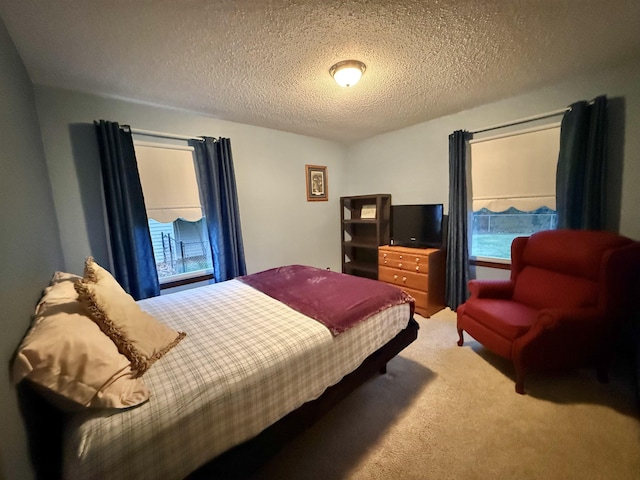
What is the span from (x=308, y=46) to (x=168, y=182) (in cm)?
197

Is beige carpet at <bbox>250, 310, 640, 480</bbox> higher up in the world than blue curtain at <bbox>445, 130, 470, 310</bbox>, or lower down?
lower down

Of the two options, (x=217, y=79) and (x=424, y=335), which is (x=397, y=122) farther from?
(x=424, y=335)

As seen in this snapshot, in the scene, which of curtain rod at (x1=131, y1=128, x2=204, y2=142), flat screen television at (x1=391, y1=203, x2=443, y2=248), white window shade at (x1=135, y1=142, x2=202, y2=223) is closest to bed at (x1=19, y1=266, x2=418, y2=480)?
white window shade at (x1=135, y1=142, x2=202, y2=223)

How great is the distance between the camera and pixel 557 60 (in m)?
1.93

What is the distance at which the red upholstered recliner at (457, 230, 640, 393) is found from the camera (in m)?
1.70

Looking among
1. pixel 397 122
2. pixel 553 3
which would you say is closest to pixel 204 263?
pixel 397 122

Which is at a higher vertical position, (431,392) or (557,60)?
(557,60)

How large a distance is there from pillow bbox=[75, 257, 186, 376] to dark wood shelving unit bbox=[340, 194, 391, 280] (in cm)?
298

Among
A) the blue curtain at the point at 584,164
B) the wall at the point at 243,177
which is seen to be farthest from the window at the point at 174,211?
the blue curtain at the point at 584,164

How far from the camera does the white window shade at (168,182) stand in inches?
99.7

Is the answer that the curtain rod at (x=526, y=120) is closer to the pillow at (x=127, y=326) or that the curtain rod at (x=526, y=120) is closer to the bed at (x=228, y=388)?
the bed at (x=228, y=388)

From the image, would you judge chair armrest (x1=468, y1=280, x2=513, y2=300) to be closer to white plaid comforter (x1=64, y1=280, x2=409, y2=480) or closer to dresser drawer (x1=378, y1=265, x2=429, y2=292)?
dresser drawer (x1=378, y1=265, x2=429, y2=292)

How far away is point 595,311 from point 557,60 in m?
1.92

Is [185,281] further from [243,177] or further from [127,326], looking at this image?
[127,326]
